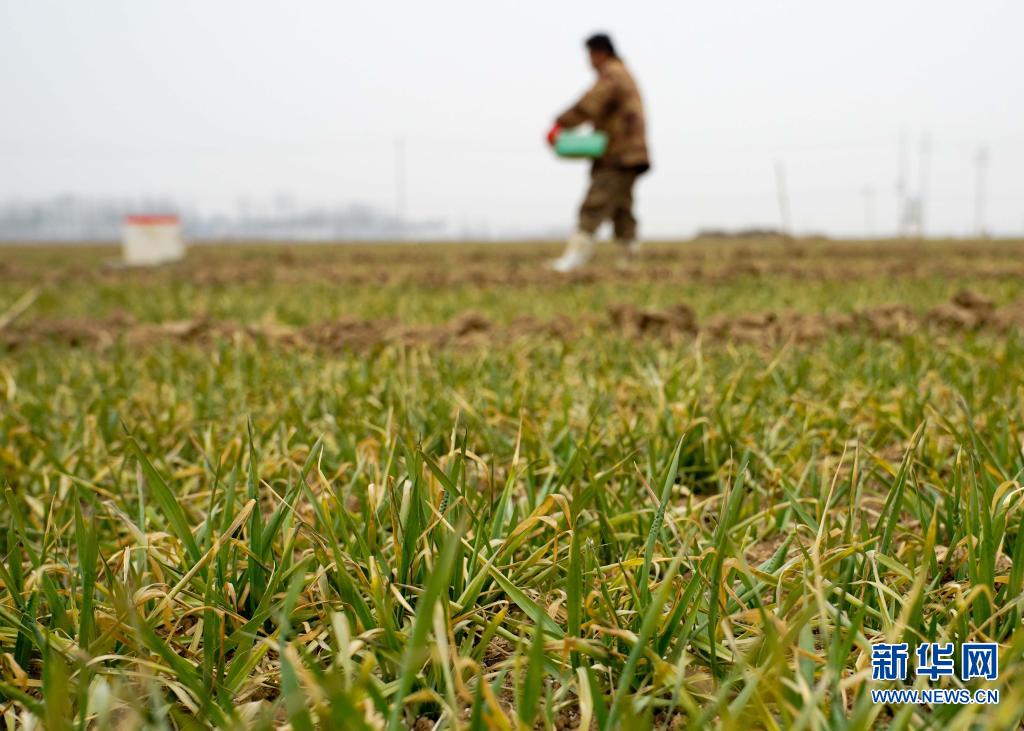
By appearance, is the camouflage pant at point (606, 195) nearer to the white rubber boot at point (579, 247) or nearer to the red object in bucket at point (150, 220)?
the white rubber boot at point (579, 247)

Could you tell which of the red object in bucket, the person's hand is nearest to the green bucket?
the person's hand

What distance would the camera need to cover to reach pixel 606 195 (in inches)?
383

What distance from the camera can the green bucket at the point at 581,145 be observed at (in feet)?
31.7

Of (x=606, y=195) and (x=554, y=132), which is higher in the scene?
(x=554, y=132)

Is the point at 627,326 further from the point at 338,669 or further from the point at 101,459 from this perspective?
the point at 338,669

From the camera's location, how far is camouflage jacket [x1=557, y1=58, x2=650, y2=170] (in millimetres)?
9531

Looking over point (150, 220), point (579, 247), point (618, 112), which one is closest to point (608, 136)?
point (618, 112)

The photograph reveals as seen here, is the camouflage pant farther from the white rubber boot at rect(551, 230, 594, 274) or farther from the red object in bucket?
the red object in bucket

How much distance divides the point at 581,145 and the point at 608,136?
37 centimetres

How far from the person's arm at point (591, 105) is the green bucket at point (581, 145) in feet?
0.57

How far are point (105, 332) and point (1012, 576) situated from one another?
4599mm

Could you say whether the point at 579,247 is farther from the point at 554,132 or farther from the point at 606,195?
the point at 554,132

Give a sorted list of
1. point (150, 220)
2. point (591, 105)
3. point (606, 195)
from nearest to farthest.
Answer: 1. point (591, 105)
2. point (606, 195)
3. point (150, 220)

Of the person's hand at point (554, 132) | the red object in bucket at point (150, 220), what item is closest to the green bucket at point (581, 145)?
the person's hand at point (554, 132)
